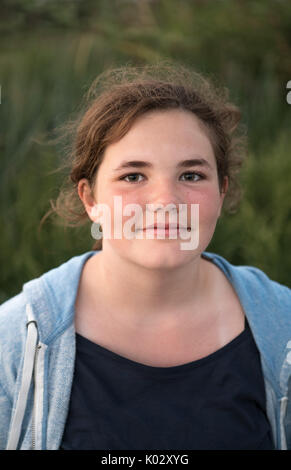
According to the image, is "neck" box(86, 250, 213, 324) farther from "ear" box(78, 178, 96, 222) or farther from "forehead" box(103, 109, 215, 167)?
"forehead" box(103, 109, 215, 167)

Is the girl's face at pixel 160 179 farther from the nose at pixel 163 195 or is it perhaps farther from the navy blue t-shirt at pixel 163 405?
the navy blue t-shirt at pixel 163 405

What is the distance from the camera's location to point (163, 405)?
138 centimetres

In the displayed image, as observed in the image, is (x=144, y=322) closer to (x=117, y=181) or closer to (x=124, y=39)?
(x=117, y=181)

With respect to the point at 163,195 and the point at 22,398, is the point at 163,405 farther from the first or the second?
the point at 163,195

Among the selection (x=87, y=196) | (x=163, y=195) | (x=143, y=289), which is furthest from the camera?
(x=87, y=196)

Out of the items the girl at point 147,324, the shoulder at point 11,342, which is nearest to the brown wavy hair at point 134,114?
the girl at point 147,324

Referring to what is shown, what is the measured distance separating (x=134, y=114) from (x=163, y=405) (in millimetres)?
722

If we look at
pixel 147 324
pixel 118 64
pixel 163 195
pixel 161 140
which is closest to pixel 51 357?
pixel 147 324

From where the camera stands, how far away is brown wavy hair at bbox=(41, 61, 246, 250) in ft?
4.74

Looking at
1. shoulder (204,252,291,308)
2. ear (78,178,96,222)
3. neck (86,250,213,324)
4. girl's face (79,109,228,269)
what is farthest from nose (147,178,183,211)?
shoulder (204,252,291,308)

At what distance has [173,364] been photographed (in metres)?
1.45

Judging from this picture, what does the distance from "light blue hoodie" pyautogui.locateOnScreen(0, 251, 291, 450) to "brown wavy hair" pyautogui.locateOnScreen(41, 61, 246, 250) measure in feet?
1.07

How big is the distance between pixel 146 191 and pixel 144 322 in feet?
1.21

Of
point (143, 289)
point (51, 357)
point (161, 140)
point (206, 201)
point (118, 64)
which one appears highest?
point (118, 64)
